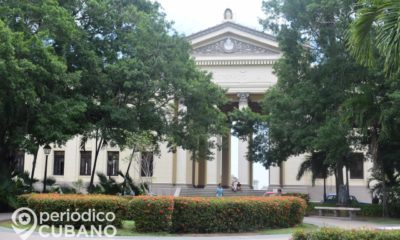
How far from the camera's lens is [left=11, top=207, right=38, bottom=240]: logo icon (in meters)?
14.4

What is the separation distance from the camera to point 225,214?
15.5 metres

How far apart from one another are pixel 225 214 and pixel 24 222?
6503 millimetres

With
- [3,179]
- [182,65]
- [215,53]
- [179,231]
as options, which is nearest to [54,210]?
[179,231]

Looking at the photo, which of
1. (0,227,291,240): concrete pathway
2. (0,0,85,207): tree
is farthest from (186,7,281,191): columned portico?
(0,227,291,240): concrete pathway

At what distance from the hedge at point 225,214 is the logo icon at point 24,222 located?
13.9 feet

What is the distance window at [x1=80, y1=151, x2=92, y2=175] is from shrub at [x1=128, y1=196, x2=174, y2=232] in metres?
38.5

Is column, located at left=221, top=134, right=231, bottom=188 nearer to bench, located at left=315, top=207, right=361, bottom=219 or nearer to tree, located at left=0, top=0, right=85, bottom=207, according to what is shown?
bench, located at left=315, top=207, right=361, bottom=219

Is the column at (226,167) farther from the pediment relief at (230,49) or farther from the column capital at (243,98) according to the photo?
the pediment relief at (230,49)

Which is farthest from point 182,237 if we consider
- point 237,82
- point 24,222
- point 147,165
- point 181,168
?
point 237,82

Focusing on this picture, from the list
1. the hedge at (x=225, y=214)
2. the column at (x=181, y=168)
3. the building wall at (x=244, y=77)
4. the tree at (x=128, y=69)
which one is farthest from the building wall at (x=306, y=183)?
the hedge at (x=225, y=214)

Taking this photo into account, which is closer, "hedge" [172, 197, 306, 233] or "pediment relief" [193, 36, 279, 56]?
"hedge" [172, 197, 306, 233]

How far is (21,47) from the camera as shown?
20.2 metres

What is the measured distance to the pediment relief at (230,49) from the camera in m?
46.0

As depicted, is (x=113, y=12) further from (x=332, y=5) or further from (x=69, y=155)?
(x=69, y=155)
